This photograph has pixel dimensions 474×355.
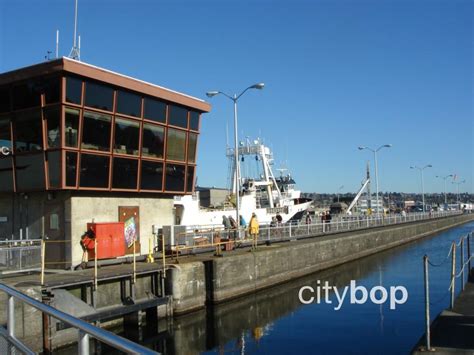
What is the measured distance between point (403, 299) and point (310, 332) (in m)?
6.50

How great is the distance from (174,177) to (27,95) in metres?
7.39

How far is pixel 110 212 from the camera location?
Answer: 68.3 feet

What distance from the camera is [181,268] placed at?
60.4ft

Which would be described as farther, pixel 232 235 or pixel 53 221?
pixel 232 235

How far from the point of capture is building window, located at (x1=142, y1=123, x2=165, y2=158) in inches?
867

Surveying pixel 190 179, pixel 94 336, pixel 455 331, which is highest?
pixel 190 179

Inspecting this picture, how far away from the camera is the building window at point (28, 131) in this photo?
1897 centimetres

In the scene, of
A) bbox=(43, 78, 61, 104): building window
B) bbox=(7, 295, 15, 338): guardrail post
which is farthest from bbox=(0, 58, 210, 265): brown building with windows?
bbox=(7, 295, 15, 338): guardrail post

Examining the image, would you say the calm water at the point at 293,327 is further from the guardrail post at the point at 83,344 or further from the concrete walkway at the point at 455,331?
the guardrail post at the point at 83,344

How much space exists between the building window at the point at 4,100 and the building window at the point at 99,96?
3320mm

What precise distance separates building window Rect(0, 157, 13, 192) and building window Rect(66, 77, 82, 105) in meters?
3.88

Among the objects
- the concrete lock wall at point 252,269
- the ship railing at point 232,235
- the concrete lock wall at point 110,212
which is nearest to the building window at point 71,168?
the concrete lock wall at point 110,212

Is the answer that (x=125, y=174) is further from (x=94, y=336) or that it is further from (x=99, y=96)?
(x=94, y=336)

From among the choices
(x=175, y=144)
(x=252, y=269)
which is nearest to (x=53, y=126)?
(x=175, y=144)
